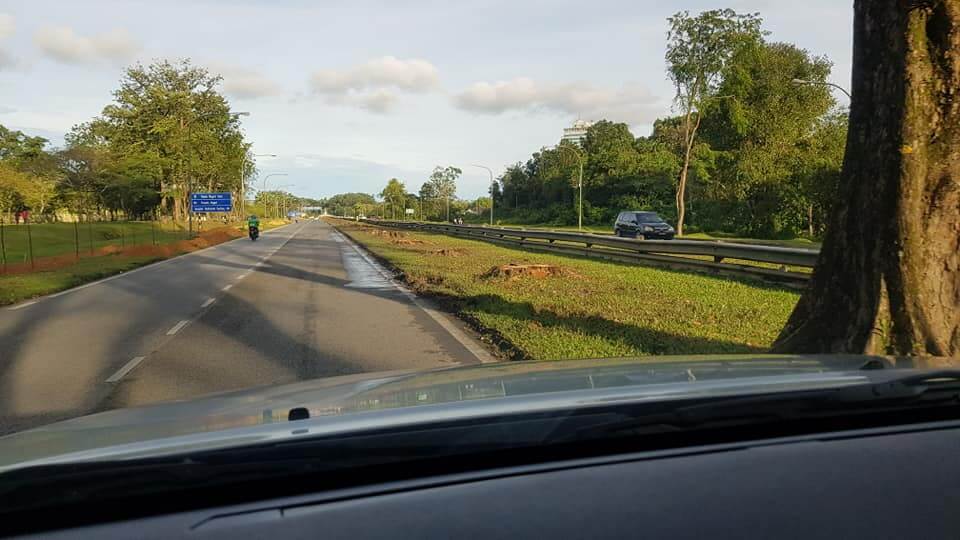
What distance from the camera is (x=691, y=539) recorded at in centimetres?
153

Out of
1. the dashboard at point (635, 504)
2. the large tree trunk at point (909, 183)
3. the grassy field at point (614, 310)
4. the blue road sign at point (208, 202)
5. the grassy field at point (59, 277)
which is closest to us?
the dashboard at point (635, 504)

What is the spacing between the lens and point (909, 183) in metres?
5.43

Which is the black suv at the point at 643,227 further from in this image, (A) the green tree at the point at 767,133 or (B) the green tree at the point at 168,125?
(B) the green tree at the point at 168,125

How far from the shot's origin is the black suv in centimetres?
3459

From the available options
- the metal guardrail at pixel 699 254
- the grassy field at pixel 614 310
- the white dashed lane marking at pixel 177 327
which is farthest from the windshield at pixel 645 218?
the white dashed lane marking at pixel 177 327

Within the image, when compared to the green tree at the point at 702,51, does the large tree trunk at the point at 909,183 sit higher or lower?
lower

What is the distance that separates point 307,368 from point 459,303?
5857 mm

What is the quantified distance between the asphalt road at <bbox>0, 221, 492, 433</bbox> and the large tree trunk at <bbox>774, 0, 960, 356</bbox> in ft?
13.6

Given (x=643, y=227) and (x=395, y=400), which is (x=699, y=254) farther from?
(x=643, y=227)

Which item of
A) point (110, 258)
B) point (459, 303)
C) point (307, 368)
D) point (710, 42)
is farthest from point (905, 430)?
point (710, 42)

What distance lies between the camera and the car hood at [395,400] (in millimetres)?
1926

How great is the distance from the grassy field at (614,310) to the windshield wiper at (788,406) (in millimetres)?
5311

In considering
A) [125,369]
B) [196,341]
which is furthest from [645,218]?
[125,369]

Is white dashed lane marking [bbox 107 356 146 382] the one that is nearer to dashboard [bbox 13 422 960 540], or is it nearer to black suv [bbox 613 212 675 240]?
dashboard [bbox 13 422 960 540]
